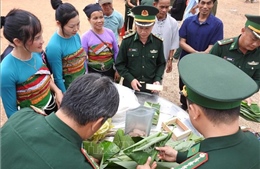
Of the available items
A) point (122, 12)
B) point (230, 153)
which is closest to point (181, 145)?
point (230, 153)

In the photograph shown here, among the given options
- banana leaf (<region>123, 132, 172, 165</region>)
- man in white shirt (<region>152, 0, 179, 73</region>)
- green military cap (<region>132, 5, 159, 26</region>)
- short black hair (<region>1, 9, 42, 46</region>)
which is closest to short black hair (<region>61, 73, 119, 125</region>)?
banana leaf (<region>123, 132, 172, 165</region>)

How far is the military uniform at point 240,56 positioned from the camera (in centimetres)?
269

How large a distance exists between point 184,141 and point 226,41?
1439 millimetres

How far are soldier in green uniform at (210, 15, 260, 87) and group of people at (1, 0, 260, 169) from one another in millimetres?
10

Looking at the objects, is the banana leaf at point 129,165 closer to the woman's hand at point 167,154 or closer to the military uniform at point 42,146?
the woman's hand at point 167,154

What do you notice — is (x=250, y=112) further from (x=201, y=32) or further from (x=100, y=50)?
(x=100, y=50)

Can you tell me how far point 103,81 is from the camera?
131 cm

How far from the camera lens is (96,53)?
3062mm

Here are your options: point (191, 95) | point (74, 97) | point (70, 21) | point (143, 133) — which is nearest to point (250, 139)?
point (191, 95)

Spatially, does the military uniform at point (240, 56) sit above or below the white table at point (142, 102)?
above

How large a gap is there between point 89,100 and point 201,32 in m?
2.55

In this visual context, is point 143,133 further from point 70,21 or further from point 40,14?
point 40,14

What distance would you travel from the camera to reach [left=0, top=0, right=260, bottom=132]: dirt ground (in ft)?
16.4

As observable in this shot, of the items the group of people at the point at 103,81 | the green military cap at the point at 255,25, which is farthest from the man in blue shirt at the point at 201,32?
the green military cap at the point at 255,25
